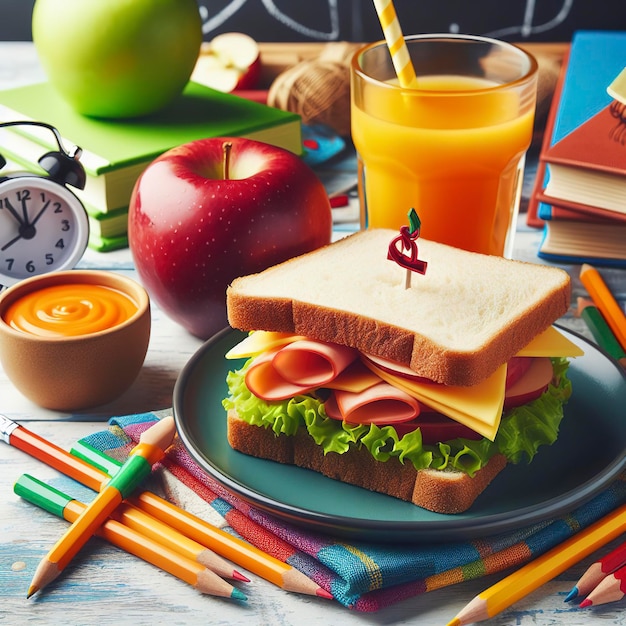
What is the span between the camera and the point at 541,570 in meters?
1.19

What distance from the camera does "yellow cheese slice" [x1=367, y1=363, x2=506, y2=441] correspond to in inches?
49.9

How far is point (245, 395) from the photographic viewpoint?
55.9 inches

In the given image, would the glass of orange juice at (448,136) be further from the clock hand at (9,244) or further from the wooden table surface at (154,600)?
the wooden table surface at (154,600)

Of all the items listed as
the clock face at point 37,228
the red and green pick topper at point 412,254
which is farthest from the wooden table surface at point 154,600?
the clock face at point 37,228

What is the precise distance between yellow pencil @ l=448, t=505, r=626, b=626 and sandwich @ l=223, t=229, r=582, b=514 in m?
0.13

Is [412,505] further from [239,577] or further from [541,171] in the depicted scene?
[541,171]

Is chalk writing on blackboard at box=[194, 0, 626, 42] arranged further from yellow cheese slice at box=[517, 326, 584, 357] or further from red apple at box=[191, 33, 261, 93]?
yellow cheese slice at box=[517, 326, 584, 357]

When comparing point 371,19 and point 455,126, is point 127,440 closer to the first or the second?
point 455,126

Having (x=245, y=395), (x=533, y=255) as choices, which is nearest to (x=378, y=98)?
(x=533, y=255)

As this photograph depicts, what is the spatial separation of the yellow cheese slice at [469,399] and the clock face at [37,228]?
2.67 feet

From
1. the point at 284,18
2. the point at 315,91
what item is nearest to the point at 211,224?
the point at 315,91

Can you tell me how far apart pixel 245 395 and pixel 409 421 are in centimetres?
26

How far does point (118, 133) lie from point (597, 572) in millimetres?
1568

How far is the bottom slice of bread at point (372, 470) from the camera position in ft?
4.09
